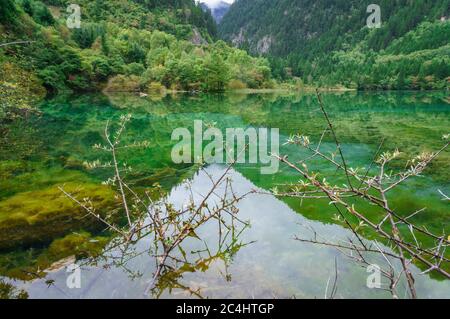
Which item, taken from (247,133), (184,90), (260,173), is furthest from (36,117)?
(184,90)

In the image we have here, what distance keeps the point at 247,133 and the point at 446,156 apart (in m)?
9.23

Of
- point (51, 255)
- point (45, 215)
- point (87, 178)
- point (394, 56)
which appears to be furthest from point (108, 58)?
point (394, 56)

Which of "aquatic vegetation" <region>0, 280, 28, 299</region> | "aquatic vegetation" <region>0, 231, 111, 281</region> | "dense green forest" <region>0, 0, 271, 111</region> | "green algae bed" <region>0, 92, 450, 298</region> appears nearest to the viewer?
"aquatic vegetation" <region>0, 280, 28, 299</region>

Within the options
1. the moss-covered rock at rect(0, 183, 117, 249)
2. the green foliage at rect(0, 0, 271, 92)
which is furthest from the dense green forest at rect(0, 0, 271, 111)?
the moss-covered rock at rect(0, 183, 117, 249)

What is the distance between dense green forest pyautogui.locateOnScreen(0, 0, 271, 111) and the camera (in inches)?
1756

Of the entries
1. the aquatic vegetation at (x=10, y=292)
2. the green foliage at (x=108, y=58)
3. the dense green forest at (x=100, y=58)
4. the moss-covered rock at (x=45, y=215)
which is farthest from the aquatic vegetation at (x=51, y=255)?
the green foliage at (x=108, y=58)

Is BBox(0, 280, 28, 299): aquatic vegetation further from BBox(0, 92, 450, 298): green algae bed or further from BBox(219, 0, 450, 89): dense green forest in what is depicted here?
BBox(219, 0, 450, 89): dense green forest

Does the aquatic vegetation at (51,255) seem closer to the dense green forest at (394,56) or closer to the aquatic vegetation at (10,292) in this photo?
the aquatic vegetation at (10,292)

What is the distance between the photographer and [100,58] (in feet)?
210

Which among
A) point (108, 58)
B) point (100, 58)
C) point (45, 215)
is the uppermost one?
point (108, 58)

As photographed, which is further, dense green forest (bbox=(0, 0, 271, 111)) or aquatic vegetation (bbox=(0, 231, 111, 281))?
dense green forest (bbox=(0, 0, 271, 111))

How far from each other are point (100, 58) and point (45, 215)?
2445 inches

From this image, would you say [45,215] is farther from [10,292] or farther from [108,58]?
[108,58]

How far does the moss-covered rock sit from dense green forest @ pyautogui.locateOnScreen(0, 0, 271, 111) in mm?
8623
